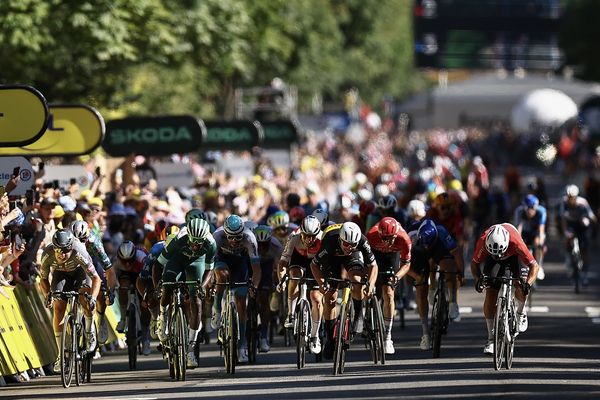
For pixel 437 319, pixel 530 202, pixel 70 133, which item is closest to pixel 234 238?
pixel 437 319

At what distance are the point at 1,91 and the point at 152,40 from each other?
1623cm

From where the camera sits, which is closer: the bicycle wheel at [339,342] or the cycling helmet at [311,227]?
the bicycle wheel at [339,342]

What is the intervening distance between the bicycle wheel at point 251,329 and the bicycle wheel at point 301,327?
903mm

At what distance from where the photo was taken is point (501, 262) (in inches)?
715

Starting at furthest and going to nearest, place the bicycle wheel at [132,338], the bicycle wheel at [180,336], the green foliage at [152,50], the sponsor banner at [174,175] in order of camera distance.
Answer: the green foliage at [152,50]
the sponsor banner at [174,175]
the bicycle wheel at [132,338]
the bicycle wheel at [180,336]

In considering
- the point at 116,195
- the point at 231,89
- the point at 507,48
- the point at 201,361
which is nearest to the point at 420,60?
the point at 507,48

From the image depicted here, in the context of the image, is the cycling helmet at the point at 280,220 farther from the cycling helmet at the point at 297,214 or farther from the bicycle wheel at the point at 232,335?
the bicycle wheel at the point at 232,335

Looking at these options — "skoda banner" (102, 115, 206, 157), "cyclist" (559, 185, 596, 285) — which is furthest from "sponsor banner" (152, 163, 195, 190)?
"cyclist" (559, 185, 596, 285)

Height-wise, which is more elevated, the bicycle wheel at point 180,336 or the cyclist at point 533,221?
the cyclist at point 533,221

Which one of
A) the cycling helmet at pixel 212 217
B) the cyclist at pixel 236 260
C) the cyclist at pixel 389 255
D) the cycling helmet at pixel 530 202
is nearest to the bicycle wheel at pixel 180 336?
the cyclist at pixel 236 260

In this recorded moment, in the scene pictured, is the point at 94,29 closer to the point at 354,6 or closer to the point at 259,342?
the point at 259,342

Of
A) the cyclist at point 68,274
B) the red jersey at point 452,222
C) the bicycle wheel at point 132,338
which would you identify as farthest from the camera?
the red jersey at point 452,222

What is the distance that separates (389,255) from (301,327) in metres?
1.51

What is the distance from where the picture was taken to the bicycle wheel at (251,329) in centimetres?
1927
